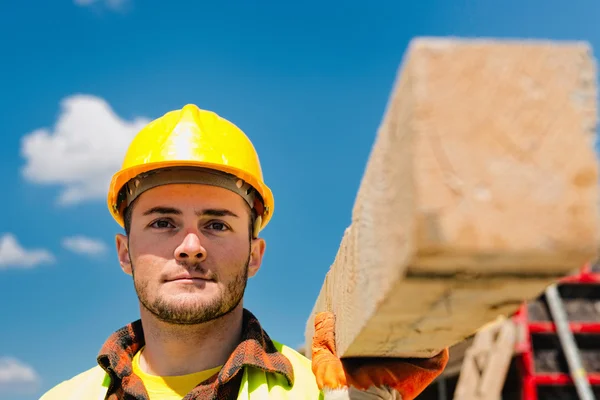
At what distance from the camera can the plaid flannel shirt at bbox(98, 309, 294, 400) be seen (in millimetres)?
2041

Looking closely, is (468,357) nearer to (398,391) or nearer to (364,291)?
(398,391)

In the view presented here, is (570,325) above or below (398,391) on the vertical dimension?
above

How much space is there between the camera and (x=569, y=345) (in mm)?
5777

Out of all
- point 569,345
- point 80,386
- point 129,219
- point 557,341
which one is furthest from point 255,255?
point 557,341

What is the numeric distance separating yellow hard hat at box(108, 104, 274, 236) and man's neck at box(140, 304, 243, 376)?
0.48m

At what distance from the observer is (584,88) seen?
0.91m

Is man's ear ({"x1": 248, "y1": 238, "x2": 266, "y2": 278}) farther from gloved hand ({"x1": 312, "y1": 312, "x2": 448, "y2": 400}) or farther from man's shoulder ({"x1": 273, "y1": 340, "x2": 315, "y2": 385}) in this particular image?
gloved hand ({"x1": 312, "y1": 312, "x2": 448, "y2": 400})

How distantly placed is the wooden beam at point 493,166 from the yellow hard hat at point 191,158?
1.40 metres

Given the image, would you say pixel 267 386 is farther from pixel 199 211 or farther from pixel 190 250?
pixel 199 211

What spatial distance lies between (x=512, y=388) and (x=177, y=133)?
5.33 metres

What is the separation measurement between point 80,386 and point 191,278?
786 mm

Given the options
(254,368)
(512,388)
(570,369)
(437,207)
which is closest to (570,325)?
(570,369)

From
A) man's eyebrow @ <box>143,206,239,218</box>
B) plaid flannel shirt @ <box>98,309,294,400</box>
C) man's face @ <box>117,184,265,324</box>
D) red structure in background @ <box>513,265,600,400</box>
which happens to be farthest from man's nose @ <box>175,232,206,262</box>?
red structure in background @ <box>513,265,600,400</box>

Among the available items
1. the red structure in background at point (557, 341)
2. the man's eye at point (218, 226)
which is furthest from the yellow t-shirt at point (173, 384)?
the red structure in background at point (557, 341)
